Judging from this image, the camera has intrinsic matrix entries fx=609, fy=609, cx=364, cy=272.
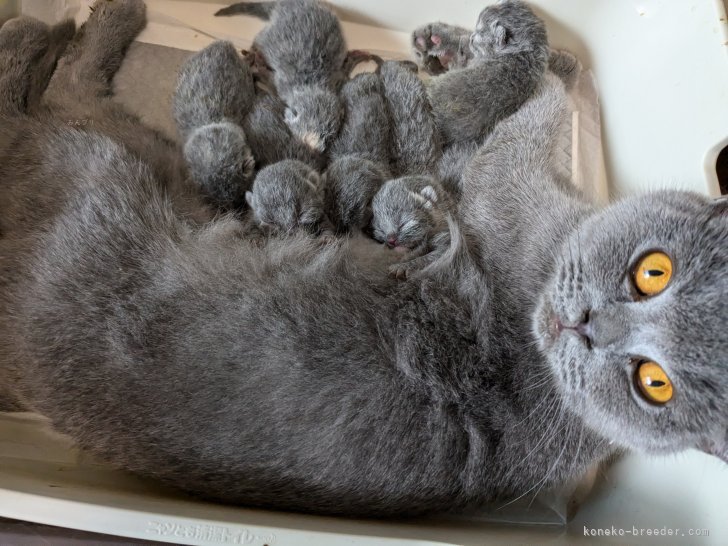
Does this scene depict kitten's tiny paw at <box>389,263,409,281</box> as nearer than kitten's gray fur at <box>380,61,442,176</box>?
Yes

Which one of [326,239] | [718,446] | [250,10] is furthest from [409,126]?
[718,446]

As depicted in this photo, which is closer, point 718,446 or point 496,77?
point 718,446

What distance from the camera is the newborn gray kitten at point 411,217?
61.2 inches

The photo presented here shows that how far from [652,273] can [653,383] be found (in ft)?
0.65

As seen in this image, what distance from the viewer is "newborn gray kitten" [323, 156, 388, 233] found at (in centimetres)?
164

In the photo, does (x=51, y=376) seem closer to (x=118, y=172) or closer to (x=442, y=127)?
(x=118, y=172)

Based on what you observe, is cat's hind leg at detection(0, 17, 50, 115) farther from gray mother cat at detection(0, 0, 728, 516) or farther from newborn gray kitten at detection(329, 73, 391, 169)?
newborn gray kitten at detection(329, 73, 391, 169)

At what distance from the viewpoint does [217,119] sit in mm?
1719

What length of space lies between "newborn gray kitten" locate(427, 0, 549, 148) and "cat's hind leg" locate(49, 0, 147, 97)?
958 millimetres

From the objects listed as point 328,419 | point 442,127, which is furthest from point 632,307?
point 442,127

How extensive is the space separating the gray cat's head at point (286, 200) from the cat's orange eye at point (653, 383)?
0.84 metres

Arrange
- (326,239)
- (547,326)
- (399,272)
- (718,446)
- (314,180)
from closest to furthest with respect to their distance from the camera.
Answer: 1. (718,446)
2. (547,326)
3. (399,272)
4. (326,239)
5. (314,180)

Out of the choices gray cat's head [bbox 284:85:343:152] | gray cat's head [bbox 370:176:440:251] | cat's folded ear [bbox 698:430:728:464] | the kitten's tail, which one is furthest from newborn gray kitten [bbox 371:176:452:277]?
the kitten's tail

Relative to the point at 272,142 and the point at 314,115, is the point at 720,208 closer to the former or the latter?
the point at 314,115
